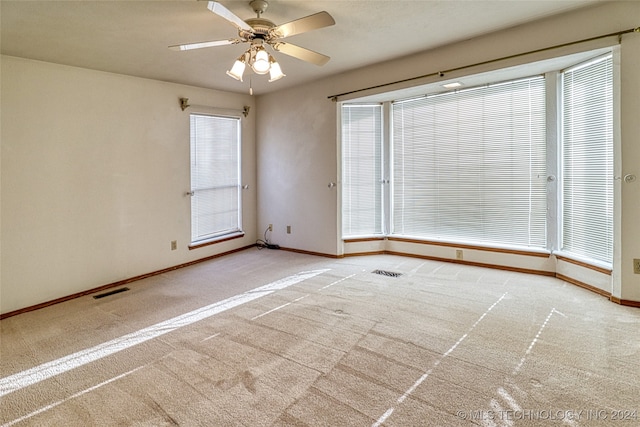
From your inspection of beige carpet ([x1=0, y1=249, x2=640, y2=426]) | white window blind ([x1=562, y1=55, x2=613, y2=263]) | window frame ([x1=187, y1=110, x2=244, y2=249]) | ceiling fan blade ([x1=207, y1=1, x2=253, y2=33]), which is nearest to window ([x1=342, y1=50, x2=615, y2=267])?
white window blind ([x1=562, y1=55, x2=613, y2=263])

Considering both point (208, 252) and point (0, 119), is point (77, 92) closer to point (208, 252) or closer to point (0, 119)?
point (0, 119)

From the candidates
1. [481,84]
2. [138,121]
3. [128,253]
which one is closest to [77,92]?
[138,121]

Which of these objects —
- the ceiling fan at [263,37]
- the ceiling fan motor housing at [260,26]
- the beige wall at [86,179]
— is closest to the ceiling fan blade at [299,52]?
the ceiling fan at [263,37]

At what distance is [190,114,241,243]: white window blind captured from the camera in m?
4.91

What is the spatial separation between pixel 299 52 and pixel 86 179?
272 centimetres

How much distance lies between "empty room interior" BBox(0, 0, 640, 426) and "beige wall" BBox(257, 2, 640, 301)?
0.02 m

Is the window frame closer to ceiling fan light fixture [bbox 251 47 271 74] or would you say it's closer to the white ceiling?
the white ceiling

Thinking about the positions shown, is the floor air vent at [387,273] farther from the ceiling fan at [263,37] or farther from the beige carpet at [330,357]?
the ceiling fan at [263,37]

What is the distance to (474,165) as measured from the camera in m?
4.34

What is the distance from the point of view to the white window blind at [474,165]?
3953 millimetres

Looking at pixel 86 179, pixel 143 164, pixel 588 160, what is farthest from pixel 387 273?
pixel 86 179

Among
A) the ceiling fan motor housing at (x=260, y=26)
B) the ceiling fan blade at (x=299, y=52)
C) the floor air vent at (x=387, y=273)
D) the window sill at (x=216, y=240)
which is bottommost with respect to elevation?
the floor air vent at (x=387, y=273)

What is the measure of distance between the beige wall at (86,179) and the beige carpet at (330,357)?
54 centimetres

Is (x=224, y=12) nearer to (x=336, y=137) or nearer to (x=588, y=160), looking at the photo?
(x=336, y=137)
